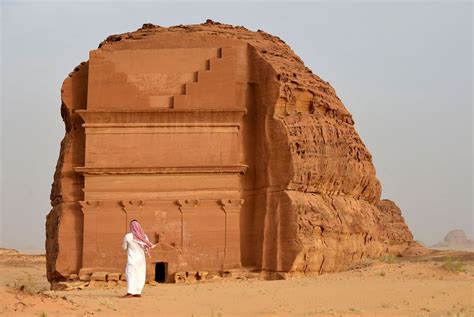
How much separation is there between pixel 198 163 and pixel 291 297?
710 cm

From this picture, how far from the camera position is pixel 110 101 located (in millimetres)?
24375

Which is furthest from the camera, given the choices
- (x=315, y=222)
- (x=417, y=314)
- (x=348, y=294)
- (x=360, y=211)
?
(x=360, y=211)

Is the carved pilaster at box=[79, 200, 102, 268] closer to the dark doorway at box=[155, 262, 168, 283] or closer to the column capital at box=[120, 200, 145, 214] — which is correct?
the column capital at box=[120, 200, 145, 214]

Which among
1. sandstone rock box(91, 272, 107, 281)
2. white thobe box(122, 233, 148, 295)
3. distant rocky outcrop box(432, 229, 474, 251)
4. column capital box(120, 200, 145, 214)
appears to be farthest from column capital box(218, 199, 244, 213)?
distant rocky outcrop box(432, 229, 474, 251)

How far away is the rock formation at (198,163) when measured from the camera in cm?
2352

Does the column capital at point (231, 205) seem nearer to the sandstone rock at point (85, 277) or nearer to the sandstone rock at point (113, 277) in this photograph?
the sandstone rock at point (113, 277)

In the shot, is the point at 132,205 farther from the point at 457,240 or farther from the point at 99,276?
the point at 457,240

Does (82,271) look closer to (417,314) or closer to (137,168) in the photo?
(137,168)

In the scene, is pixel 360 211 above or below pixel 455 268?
above

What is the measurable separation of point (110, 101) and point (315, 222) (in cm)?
803

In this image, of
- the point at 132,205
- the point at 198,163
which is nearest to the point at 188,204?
the point at 198,163

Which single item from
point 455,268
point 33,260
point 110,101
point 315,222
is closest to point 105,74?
point 110,101

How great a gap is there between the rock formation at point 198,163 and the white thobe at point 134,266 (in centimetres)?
559

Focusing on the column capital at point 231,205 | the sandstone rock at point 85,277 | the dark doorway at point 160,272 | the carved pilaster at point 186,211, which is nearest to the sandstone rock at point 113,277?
the sandstone rock at point 85,277
